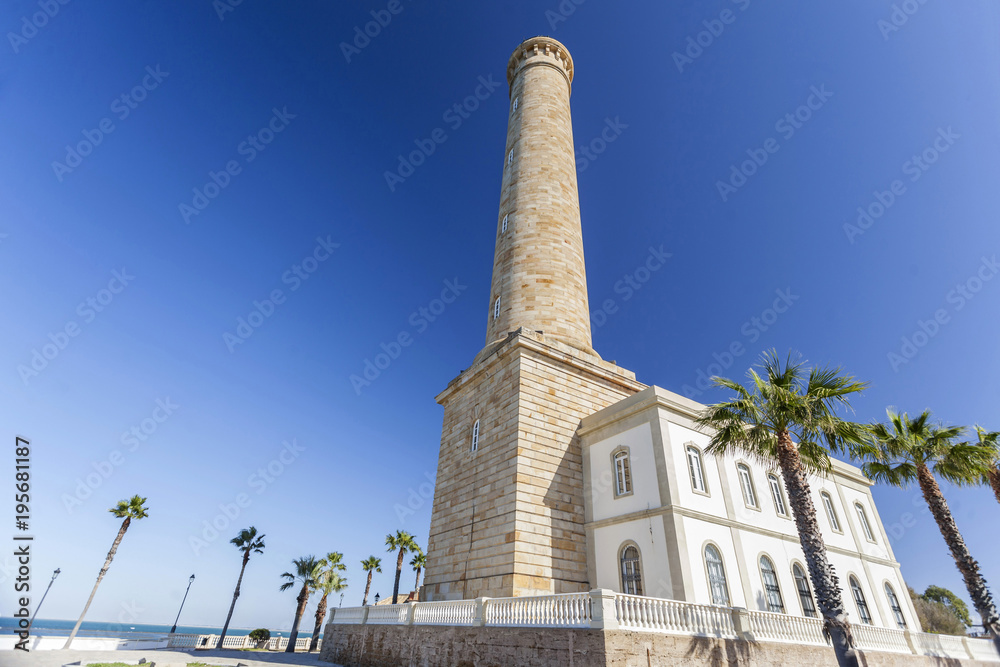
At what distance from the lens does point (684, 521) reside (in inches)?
471

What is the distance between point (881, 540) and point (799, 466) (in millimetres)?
12570

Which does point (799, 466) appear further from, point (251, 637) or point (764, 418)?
point (251, 637)

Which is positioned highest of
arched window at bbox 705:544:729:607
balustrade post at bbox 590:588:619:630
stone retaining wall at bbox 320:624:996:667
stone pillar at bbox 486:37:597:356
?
stone pillar at bbox 486:37:597:356

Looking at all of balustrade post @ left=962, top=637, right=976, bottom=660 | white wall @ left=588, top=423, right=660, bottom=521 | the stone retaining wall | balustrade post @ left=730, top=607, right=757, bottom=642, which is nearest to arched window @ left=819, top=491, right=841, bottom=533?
balustrade post @ left=962, top=637, right=976, bottom=660

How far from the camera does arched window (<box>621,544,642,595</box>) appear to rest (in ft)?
39.5

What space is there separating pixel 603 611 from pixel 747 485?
8349mm

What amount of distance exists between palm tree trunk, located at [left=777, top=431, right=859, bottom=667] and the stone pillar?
313 inches

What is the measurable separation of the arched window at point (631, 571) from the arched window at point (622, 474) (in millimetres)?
1430

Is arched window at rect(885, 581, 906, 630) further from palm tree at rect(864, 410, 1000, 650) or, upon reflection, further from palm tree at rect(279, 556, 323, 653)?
palm tree at rect(279, 556, 323, 653)

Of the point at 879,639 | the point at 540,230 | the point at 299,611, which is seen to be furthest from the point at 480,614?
the point at 299,611

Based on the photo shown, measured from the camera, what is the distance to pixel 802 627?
10.9 metres

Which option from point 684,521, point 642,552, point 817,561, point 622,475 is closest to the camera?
point 817,561

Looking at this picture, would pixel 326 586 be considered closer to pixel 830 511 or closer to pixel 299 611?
Answer: pixel 299 611

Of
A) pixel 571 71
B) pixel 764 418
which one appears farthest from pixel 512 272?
pixel 571 71
